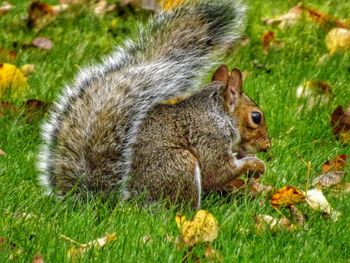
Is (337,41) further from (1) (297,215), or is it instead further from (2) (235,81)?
(1) (297,215)

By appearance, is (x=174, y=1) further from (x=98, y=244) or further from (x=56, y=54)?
(x=98, y=244)

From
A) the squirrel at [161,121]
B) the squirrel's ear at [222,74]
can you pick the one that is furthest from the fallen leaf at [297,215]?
the squirrel's ear at [222,74]

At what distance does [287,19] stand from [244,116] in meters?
2.12

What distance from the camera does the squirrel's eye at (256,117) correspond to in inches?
139

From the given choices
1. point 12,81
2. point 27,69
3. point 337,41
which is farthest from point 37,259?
point 337,41

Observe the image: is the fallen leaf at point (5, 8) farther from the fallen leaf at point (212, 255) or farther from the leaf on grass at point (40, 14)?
the fallen leaf at point (212, 255)

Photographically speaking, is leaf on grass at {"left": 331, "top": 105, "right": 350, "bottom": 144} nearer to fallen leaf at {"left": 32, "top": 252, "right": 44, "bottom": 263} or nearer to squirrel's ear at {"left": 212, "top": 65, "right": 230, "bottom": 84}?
squirrel's ear at {"left": 212, "top": 65, "right": 230, "bottom": 84}

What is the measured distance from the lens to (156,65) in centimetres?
337

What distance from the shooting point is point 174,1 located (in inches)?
170

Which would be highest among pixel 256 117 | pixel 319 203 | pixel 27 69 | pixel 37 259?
pixel 37 259

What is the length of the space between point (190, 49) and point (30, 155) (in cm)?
77

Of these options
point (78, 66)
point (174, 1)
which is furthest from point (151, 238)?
point (78, 66)

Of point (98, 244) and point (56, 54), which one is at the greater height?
point (98, 244)

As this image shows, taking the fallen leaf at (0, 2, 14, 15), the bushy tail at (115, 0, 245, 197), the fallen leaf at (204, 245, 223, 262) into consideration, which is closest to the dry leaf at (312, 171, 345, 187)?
the bushy tail at (115, 0, 245, 197)
